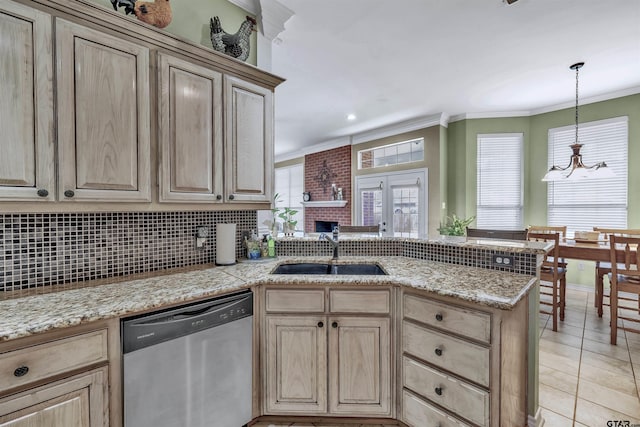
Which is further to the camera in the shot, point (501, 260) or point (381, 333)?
point (501, 260)

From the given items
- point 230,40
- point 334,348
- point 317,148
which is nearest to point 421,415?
point 334,348

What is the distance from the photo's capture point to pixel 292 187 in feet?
25.5

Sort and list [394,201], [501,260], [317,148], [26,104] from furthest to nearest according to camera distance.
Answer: [317,148] < [394,201] < [501,260] < [26,104]

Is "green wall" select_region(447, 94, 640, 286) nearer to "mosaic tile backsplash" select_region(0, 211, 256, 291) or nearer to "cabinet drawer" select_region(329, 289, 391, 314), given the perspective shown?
"cabinet drawer" select_region(329, 289, 391, 314)

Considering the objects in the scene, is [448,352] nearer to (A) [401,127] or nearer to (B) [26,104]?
(B) [26,104]

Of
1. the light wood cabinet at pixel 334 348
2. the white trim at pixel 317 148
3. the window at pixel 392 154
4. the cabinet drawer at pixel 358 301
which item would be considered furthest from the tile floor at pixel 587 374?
the white trim at pixel 317 148

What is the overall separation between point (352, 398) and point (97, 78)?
218 centimetres

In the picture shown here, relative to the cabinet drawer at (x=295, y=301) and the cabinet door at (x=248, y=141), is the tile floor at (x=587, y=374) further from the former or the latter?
the cabinet door at (x=248, y=141)

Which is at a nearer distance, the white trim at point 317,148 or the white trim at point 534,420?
the white trim at point 534,420

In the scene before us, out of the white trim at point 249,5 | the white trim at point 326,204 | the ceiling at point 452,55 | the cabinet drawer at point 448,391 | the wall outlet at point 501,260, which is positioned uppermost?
the white trim at point 249,5

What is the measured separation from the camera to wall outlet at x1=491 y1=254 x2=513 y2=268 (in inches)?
70.5

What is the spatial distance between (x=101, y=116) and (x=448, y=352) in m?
2.09

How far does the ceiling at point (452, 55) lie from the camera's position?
2.26 metres

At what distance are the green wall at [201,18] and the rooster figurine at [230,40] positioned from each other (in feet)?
0.43
